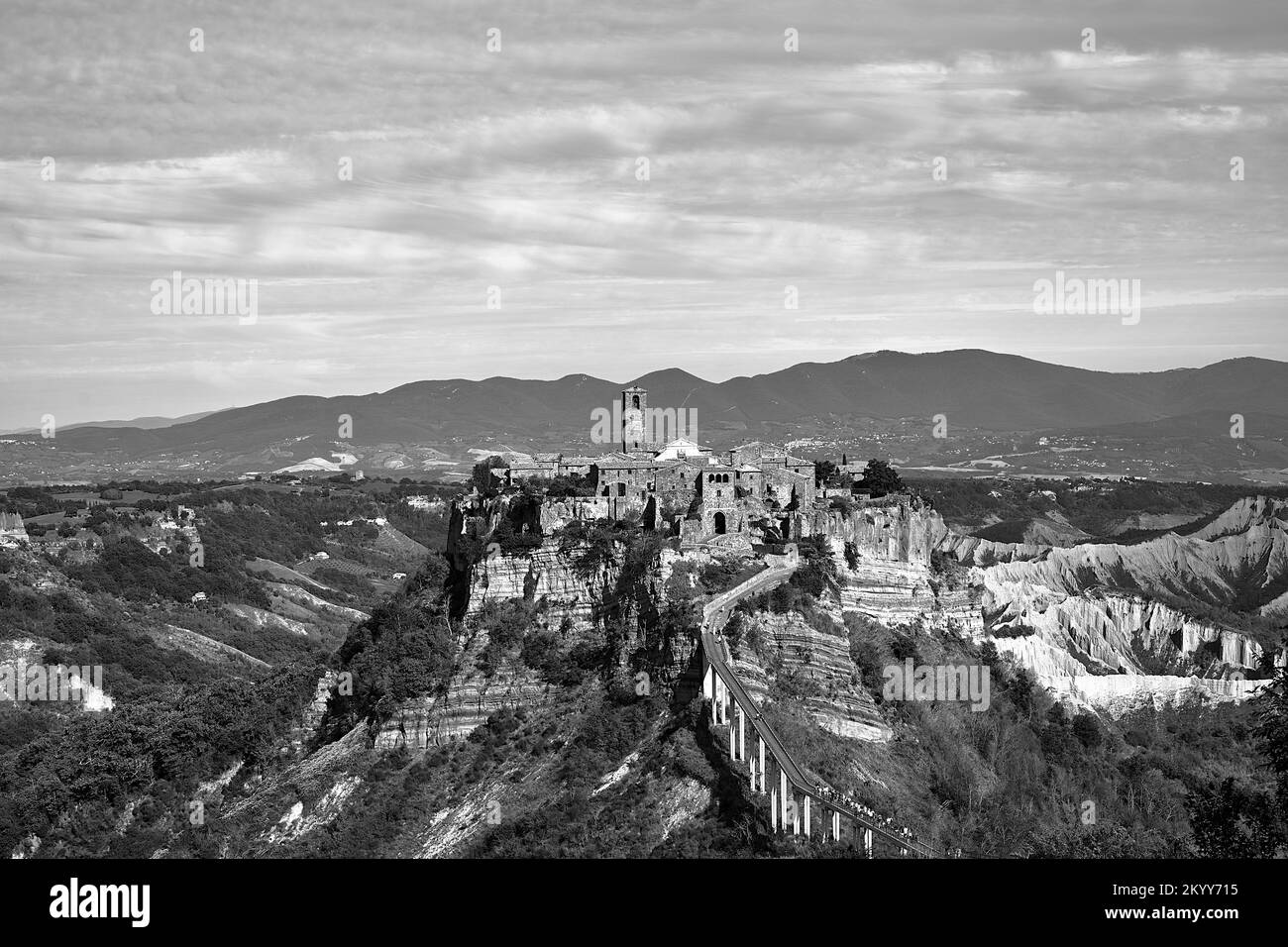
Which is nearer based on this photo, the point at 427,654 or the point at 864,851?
the point at 864,851

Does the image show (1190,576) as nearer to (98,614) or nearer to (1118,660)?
(1118,660)

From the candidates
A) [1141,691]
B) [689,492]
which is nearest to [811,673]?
[689,492]

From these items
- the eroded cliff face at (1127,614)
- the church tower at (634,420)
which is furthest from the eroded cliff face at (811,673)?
the church tower at (634,420)

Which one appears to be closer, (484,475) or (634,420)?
(484,475)

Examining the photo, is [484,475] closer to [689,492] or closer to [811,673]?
[689,492]

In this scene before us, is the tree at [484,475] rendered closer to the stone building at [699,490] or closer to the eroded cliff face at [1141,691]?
the stone building at [699,490]
